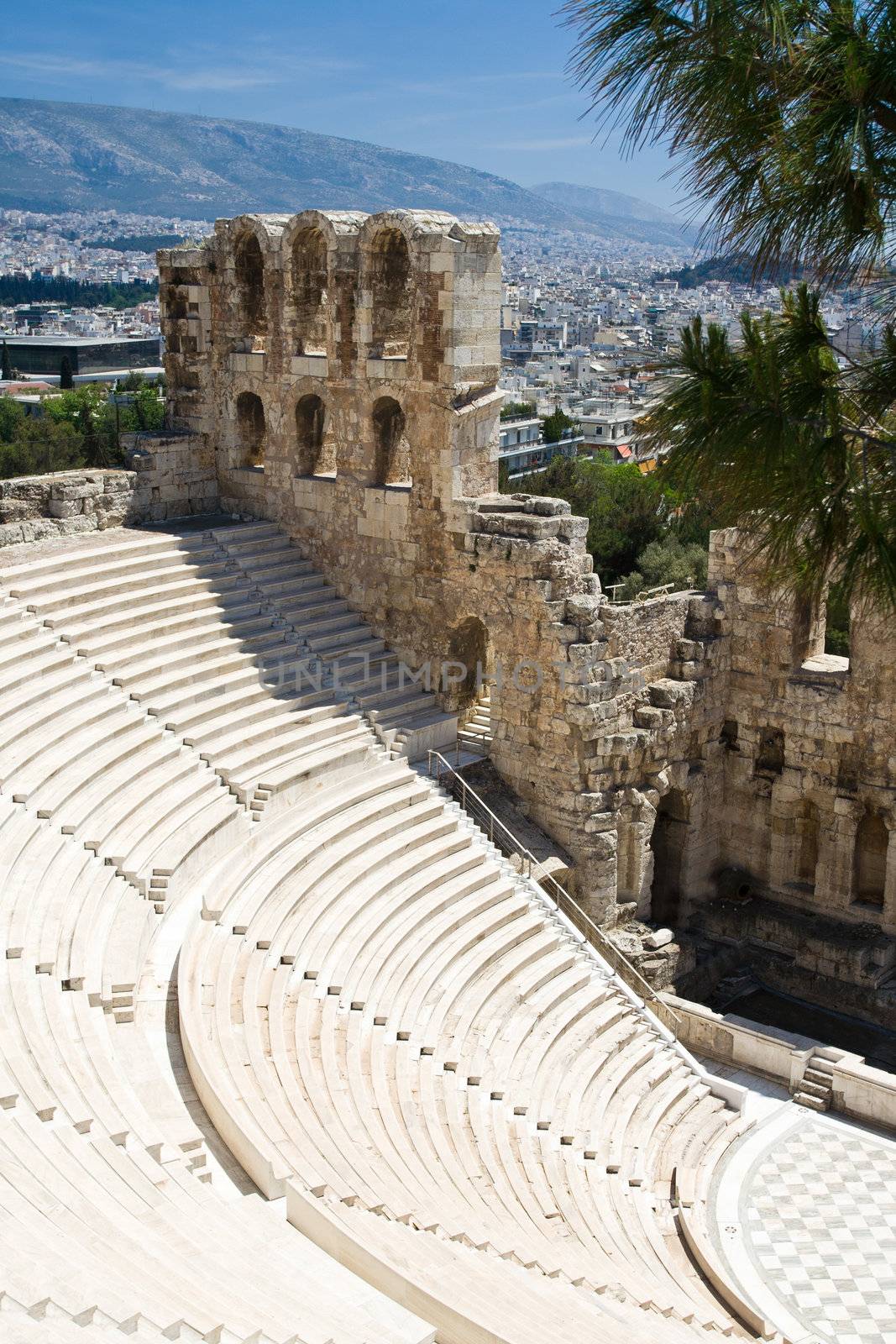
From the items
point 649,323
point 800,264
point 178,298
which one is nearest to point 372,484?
point 178,298

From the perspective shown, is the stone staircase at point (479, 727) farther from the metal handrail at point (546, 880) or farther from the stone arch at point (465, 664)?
the metal handrail at point (546, 880)

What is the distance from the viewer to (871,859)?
20.3 metres

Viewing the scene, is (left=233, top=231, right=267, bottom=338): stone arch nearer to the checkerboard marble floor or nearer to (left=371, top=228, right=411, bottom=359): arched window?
(left=371, top=228, right=411, bottom=359): arched window

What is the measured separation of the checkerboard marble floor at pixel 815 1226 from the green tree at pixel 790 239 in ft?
27.4

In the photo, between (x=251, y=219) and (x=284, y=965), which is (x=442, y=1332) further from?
(x=251, y=219)

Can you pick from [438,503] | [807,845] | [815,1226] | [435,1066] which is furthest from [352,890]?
[807,845]

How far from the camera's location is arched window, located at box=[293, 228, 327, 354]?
67.4 ft

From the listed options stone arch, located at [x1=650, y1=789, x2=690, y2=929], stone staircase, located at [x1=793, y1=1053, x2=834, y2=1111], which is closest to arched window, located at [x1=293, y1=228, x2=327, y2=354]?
stone arch, located at [x1=650, y1=789, x2=690, y2=929]

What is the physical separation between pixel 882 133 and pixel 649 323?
13009 cm

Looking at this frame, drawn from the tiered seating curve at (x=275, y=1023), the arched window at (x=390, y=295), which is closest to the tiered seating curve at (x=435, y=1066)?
the tiered seating curve at (x=275, y=1023)

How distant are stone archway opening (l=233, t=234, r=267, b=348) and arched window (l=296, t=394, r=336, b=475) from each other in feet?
4.36

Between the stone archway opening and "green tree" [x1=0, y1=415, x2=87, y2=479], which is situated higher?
the stone archway opening

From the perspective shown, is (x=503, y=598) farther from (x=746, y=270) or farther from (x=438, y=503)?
(x=746, y=270)

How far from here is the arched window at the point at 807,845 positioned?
2073 cm
